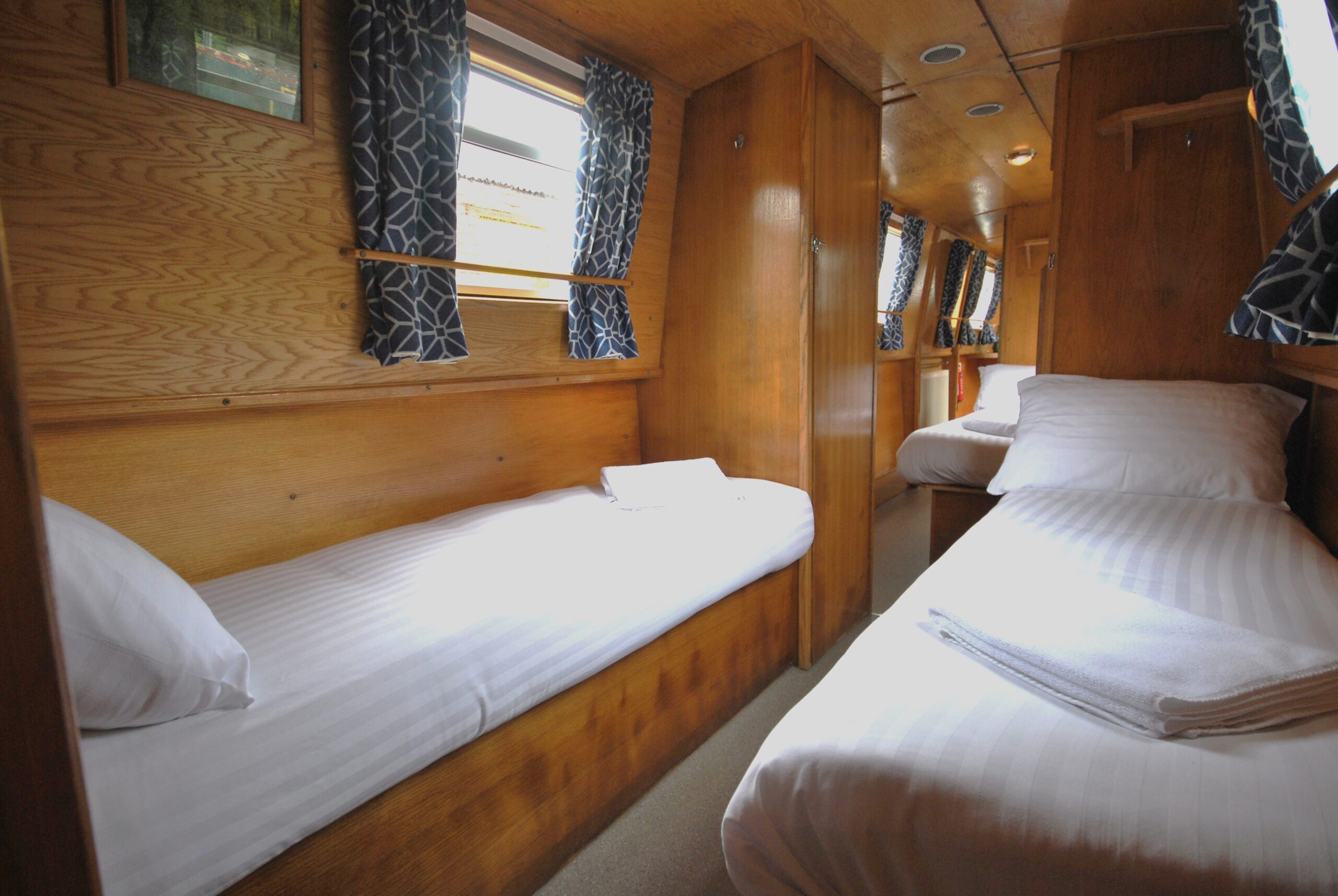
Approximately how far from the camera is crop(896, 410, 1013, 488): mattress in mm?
3162

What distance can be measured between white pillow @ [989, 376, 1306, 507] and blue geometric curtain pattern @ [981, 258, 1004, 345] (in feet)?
16.4

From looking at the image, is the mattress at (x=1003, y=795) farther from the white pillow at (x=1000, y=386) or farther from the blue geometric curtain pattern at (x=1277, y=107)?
the white pillow at (x=1000, y=386)

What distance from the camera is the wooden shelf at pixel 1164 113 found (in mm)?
1954

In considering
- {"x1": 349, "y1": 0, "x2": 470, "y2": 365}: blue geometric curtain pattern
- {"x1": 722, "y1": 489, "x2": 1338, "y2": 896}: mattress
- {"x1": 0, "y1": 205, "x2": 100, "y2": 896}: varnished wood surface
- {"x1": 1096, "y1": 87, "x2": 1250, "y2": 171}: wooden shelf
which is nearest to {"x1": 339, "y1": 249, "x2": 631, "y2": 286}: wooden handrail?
{"x1": 349, "y1": 0, "x2": 470, "y2": 365}: blue geometric curtain pattern

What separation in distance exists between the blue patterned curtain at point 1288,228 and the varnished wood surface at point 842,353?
42.5 inches

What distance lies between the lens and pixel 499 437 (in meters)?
2.15

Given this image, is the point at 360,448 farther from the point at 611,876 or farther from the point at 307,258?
the point at 611,876

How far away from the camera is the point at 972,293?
19.7ft

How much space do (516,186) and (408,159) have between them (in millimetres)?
550

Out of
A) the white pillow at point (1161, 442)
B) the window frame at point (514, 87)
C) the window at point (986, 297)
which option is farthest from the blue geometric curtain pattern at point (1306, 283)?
the window at point (986, 297)

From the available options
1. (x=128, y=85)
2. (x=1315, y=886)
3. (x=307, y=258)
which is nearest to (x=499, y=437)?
(x=307, y=258)

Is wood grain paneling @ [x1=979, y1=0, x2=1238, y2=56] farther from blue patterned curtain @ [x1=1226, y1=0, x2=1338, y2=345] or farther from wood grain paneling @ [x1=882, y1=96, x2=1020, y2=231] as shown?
wood grain paneling @ [x1=882, y1=96, x2=1020, y2=231]

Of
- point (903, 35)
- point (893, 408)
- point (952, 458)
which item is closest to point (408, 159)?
point (903, 35)

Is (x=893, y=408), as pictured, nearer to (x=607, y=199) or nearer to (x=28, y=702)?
(x=607, y=199)
